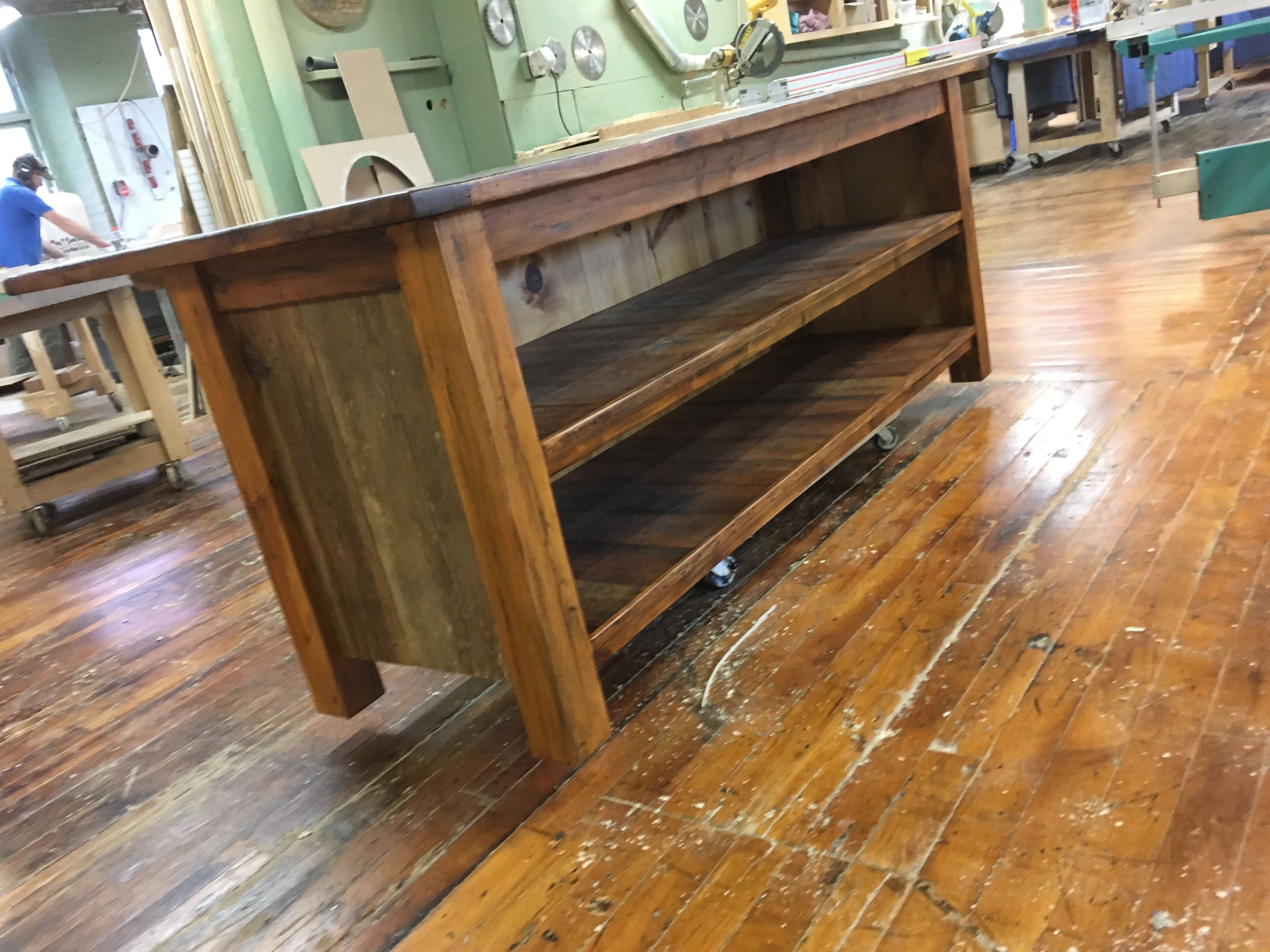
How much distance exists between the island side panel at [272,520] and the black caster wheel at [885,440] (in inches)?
52.9

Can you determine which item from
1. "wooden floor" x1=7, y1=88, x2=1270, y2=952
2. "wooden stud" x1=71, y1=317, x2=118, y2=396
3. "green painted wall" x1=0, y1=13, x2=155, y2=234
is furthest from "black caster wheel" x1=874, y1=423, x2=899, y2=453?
"green painted wall" x1=0, y1=13, x2=155, y2=234

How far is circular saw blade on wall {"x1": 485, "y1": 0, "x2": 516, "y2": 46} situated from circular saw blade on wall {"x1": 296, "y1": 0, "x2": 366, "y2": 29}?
66 centimetres

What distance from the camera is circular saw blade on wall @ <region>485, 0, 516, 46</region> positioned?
5258 mm

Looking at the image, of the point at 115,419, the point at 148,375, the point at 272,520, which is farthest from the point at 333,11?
the point at 272,520

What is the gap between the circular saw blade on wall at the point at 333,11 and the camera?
471 cm

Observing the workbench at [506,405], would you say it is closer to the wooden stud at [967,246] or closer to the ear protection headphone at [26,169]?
the wooden stud at [967,246]

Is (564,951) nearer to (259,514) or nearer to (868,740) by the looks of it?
(868,740)

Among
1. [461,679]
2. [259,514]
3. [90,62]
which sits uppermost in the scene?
[90,62]

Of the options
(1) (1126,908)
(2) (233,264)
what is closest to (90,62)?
(2) (233,264)

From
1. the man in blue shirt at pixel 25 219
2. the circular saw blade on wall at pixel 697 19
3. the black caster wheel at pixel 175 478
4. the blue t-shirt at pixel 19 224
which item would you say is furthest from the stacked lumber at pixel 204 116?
the circular saw blade on wall at pixel 697 19

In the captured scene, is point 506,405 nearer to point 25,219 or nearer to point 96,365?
point 25,219

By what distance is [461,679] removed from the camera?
1795mm

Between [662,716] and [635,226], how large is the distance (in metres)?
1.36

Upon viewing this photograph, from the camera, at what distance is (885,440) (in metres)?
2.41
